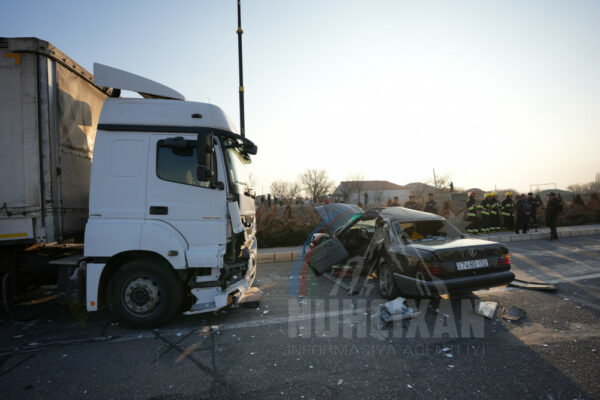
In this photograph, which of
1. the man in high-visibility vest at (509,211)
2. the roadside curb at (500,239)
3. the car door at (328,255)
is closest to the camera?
the car door at (328,255)

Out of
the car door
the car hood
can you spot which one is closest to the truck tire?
the car door

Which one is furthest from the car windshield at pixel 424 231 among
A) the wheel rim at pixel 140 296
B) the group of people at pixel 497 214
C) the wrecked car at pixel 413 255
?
the group of people at pixel 497 214

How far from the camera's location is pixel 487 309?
4105 millimetres

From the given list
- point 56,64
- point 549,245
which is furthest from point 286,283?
point 549,245

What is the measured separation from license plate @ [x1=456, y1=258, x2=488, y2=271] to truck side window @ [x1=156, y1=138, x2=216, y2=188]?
3628mm

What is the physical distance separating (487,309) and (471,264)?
0.64 m

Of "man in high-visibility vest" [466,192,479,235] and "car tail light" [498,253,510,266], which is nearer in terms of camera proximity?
"car tail light" [498,253,510,266]

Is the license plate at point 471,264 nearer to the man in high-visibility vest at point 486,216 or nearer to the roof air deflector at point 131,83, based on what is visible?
the roof air deflector at point 131,83

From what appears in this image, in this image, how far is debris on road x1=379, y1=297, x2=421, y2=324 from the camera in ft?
12.8

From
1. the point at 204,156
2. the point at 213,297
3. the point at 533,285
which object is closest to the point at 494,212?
the point at 533,285

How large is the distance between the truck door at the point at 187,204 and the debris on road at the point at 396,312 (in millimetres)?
2330

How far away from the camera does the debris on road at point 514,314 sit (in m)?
3.90

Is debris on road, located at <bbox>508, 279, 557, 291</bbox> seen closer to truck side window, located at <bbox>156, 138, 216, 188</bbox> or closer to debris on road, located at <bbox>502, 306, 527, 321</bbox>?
debris on road, located at <bbox>502, 306, 527, 321</bbox>

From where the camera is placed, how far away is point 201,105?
4223 mm
